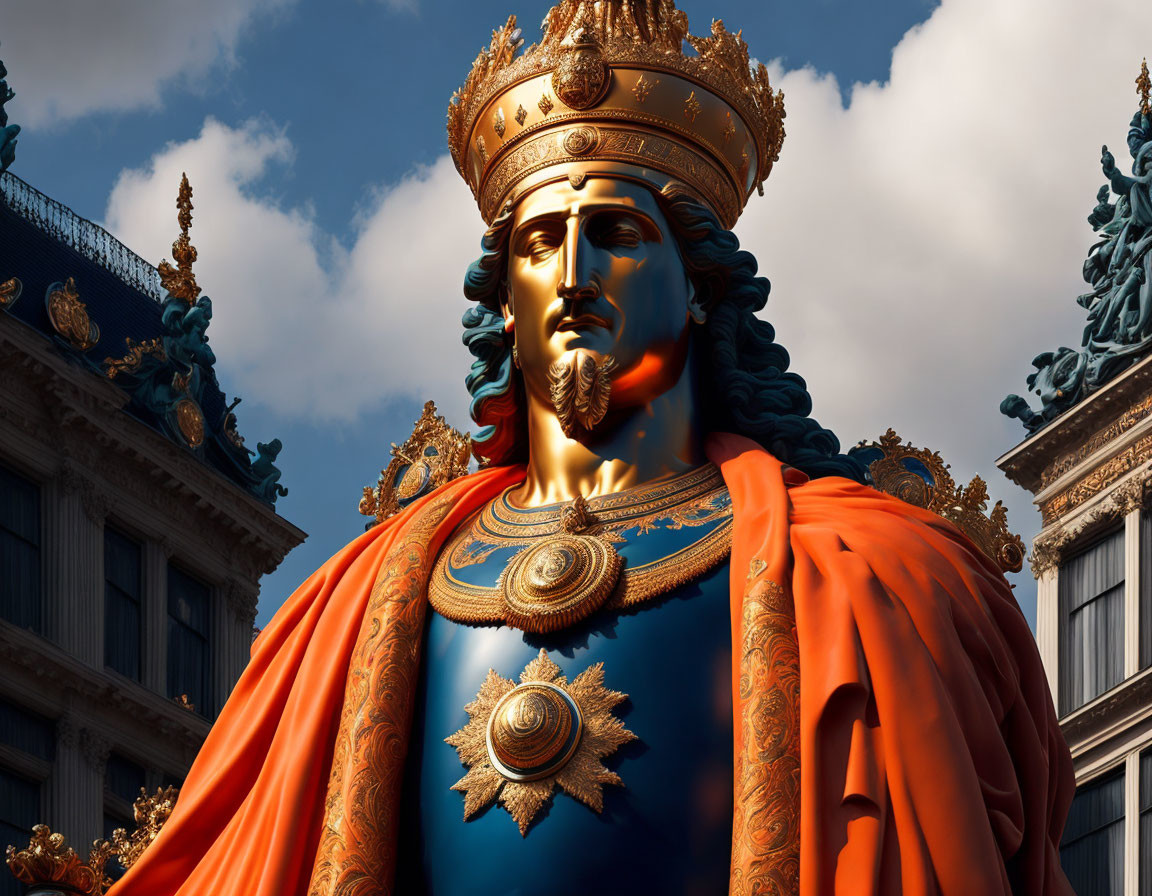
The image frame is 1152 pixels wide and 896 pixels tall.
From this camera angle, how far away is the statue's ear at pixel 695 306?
9.70 meters

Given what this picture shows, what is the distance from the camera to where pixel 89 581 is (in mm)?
34531

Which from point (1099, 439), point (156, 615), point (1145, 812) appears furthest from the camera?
point (1099, 439)

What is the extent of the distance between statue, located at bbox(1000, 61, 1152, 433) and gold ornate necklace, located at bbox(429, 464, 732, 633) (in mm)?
29845

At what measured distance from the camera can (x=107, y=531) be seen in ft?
117

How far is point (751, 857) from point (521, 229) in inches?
111

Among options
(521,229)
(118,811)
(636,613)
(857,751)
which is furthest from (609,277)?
(118,811)

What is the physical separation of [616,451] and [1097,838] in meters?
30.0

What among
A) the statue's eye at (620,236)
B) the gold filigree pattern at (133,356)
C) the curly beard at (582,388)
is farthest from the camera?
the gold filigree pattern at (133,356)

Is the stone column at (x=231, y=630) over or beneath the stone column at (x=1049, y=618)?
beneath

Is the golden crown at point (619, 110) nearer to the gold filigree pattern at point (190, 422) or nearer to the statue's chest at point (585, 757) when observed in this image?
the statue's chest at point (585, 757)

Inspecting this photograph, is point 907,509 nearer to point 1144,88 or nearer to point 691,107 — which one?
point 691,107

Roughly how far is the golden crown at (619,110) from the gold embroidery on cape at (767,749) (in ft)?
6.35

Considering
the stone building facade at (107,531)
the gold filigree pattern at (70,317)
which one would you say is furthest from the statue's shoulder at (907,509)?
the gold filigree pattern at (70,317)

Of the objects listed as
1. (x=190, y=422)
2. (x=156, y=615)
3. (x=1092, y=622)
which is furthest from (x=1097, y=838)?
(x=190, y=422)
